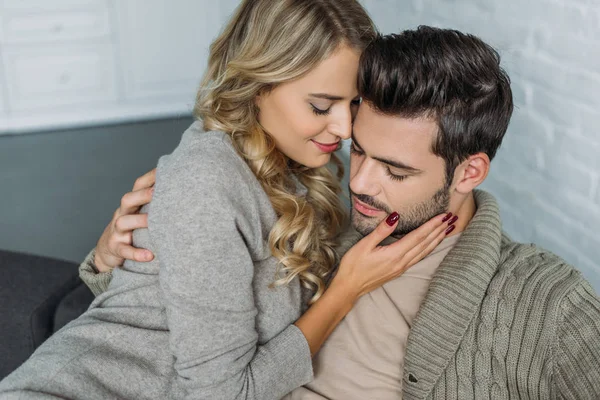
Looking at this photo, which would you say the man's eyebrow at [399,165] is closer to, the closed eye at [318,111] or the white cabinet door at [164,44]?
the closed eye at [318,111]

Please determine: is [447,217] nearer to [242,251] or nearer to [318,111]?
[318,111]

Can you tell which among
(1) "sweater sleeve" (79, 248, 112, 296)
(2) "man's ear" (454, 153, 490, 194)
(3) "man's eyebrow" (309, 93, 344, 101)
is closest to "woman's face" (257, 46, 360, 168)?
(3) "man's eyebrow" (309, 93, 344, 101)

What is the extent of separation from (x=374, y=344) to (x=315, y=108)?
1.72 feet

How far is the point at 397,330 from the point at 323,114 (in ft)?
1.61

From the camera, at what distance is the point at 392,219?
5.33 feet

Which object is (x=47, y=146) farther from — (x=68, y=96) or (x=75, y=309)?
(x=75, y=309)

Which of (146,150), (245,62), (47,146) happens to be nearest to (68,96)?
(47,146)

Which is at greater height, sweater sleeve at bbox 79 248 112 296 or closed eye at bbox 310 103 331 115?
closed eye at bbox 310 103 331 115

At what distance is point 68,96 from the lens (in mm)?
4812

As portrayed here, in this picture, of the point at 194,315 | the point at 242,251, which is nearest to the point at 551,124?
the point at 242,251

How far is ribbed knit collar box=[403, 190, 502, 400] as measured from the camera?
5.04 ft

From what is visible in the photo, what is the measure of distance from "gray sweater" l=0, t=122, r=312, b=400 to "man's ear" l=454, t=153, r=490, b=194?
40 cm

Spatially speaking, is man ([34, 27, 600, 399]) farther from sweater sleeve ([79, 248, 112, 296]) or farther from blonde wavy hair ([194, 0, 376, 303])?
sweater sleeve ([79, 248, 112, 296])

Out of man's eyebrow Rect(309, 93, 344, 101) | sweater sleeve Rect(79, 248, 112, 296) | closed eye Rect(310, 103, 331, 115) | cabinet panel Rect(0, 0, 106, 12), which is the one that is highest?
man's eyebrow Rect(309, 93, 344, 101)
